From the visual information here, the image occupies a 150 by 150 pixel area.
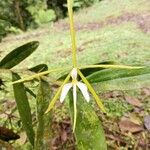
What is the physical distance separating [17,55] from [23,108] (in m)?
0.19

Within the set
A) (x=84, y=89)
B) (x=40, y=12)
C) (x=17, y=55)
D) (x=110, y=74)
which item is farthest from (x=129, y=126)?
(x=40, y=12)

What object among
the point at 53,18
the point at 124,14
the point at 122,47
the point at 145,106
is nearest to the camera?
the point at 145,106

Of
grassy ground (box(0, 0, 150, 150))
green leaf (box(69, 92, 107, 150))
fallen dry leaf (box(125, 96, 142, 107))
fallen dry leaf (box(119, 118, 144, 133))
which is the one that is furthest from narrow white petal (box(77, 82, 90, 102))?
fallen dry leaf (box(125, 96, 142, 107))

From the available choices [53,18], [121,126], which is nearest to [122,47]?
[121,126]

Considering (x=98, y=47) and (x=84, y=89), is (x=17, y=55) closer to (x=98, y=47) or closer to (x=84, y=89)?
(x=84, y=89)

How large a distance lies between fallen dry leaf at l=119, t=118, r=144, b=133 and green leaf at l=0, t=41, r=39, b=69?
91 cm

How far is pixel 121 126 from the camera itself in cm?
183

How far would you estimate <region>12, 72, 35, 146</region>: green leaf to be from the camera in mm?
857

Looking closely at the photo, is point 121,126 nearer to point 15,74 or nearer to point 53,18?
point 15,74

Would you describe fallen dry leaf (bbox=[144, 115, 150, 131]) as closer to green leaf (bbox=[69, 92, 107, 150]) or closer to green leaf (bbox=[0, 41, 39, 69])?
green leaf (bbox=[0, 41, 39, 69])

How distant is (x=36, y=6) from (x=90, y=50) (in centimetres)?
435

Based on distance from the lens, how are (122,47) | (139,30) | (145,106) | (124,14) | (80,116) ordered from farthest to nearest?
(124,14), (139,30), (122,47), (145,106), (80,116)

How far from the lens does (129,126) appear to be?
5.96 feet

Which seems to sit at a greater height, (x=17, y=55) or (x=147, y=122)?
(x=17, y=55)
